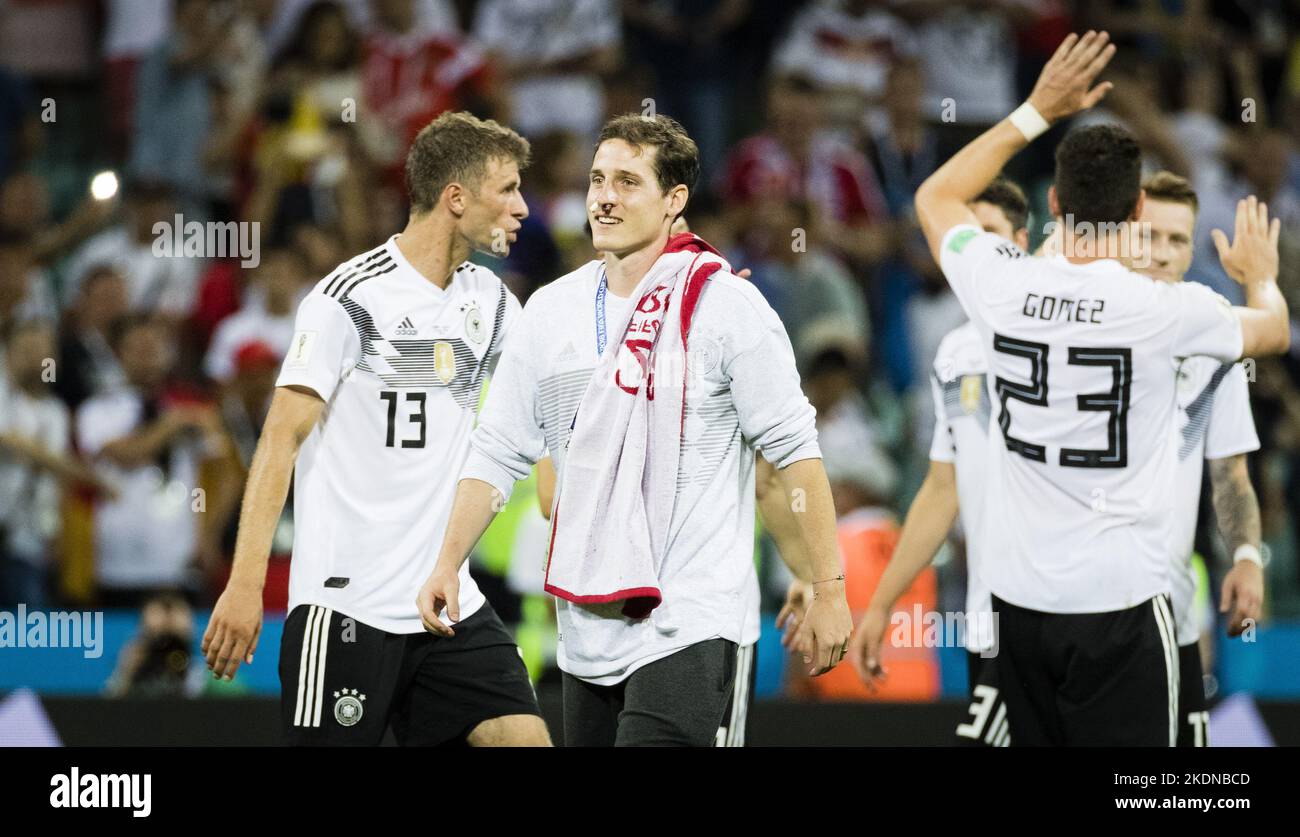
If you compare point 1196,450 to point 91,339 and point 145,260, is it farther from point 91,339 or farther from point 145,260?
point 145,260

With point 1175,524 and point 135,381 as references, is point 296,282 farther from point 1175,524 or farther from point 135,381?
point 1175,524

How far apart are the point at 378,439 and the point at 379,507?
0.68 ft

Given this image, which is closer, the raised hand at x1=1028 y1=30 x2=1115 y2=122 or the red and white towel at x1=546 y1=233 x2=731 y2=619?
the red and white towel at x1=546 y1=233 x2=731 y2=619

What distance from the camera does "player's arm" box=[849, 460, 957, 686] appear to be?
625 cm

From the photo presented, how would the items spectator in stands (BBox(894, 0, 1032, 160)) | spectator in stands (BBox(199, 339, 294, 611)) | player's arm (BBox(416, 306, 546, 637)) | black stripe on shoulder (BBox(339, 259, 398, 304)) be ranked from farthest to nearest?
spectator in stands (BBox(894, 0, 1032, 160)) < spectator in stands (BBox(199, 339, 294, 611)) < black stripe on shoulder (BBox(339, 259, 398, 304)) < player's arm (BBox(416, 306, 546, 637))

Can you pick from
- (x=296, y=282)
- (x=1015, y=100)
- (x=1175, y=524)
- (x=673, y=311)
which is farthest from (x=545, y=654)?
(x=1015, y=100)

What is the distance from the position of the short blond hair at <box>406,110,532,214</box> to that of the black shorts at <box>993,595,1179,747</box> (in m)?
2.20

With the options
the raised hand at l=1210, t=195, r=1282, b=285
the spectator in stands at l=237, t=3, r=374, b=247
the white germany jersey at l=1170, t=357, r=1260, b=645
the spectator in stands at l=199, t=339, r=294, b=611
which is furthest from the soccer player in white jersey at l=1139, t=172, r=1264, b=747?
the spectator in stands at l=237, t=3, r=374, b=247

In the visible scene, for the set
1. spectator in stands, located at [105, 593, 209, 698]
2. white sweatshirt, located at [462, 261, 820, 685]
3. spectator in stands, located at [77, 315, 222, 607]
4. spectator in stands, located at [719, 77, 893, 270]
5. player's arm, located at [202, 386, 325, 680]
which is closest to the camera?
white sweatshirt, located at [462, 261, 820, 685]

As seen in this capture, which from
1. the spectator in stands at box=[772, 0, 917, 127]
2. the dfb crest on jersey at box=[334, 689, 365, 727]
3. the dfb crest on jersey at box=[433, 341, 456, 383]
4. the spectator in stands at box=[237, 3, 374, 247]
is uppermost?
the spectator in stands at box=[772, 0, 917, 127]

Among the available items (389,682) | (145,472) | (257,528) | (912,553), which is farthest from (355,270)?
(145,472)

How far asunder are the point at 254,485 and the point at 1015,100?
→ 7522mm

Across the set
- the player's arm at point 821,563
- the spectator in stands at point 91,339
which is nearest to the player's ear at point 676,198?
the player's arm at point 821,563

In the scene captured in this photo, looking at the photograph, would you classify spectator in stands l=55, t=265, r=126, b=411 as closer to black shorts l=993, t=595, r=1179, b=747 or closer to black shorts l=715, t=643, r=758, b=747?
black shorts l=715, t=643, r=758, b=747
